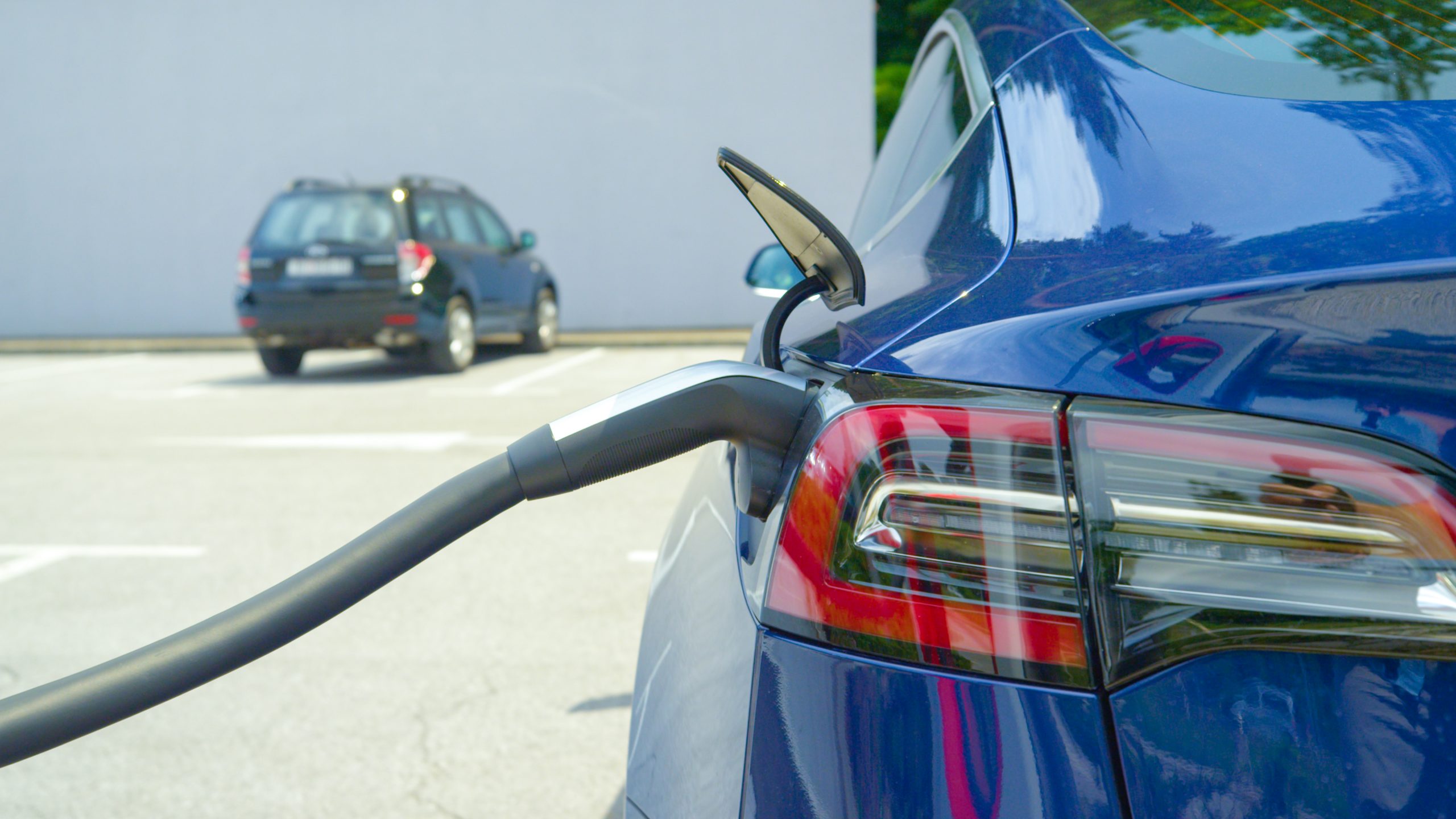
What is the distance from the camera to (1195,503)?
2.63ft

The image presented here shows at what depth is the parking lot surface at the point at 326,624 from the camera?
268 cm

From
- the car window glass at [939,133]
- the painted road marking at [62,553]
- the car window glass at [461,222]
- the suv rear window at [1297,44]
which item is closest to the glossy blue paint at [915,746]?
the suv rear window at [1297,44]

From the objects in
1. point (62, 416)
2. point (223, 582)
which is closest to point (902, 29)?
point (62, 416)

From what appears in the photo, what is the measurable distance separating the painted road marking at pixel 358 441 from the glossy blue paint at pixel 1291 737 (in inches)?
241

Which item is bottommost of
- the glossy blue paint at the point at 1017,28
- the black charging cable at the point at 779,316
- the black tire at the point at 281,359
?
the black tire at the point at 281,359

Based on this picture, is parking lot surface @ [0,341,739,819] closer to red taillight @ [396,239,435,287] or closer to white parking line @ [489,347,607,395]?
white parking line @ [489,347,607,395]

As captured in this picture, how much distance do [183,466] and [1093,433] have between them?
21.5 ft

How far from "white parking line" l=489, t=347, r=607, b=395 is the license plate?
1.66 m

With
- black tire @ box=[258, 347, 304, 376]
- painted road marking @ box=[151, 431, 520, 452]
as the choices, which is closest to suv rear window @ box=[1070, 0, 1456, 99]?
painted road marking @ box=[151, 431, 520, 452]

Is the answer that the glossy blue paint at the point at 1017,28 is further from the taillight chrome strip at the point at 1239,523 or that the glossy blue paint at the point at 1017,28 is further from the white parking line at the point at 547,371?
the white parking line at the point at 547,371

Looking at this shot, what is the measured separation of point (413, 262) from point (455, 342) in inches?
34.7

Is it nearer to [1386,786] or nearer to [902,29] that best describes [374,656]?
[1386,786]

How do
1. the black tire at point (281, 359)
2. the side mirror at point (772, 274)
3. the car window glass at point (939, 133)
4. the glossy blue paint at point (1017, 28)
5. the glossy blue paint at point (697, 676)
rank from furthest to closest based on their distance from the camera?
the black tire at point (281, 359)
the side mirror at point (772, 274)
the car window glass at point (939, 133)
the glossy blue paint at point (1017, 28)
the glossy blue paint at point (697, 676)

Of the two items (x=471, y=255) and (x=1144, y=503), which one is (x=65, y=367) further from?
(x=1144, y=503)
